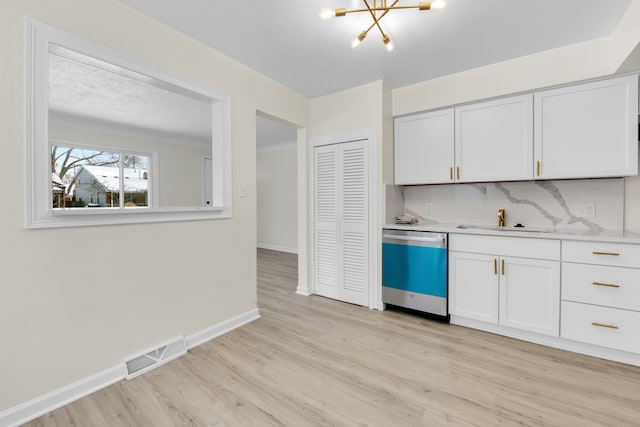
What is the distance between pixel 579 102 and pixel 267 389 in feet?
10.8

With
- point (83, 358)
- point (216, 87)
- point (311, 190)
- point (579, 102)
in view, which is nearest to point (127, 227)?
point (83, 358)

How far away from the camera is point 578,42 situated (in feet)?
7.59

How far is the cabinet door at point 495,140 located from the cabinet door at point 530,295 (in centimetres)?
82

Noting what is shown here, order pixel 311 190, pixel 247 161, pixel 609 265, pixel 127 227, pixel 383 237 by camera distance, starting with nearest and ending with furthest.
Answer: pixel 127 227 → pixel 609 265 → pixel 247 161 → pixel 383 237 → pixel 311 190

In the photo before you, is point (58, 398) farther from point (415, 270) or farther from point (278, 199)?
point (278, 199)

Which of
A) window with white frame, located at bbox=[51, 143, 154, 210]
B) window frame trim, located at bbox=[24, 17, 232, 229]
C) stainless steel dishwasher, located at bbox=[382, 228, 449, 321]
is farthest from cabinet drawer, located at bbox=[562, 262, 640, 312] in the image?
window with white frame, located at bbox=[51, 143, 154, 210]

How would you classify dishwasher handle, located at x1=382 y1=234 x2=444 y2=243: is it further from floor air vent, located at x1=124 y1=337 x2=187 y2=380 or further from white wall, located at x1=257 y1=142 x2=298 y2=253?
white wall, located at x1=257 y1=142 x2=298 y2=253

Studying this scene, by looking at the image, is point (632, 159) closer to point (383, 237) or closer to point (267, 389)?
point (383, 237)

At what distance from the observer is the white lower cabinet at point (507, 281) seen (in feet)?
7.48

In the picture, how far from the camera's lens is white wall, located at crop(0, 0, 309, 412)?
1.48 metres

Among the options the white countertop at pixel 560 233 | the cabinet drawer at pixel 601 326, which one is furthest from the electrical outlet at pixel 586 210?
the cabinet drawer at pixel 601 326

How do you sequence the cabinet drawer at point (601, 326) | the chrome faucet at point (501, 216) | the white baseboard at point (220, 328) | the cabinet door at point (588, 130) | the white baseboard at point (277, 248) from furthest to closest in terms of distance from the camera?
the white baseboard at point (277, 248), the chrome faucet at point (501, 216), the white baseboard at point (220, 328), the cabinet door at point (588, 130), the cabinet drawer at point (601, 326)

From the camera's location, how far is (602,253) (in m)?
2.09

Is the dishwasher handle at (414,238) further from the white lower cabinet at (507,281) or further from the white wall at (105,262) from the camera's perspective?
the white wall at (105,262)
